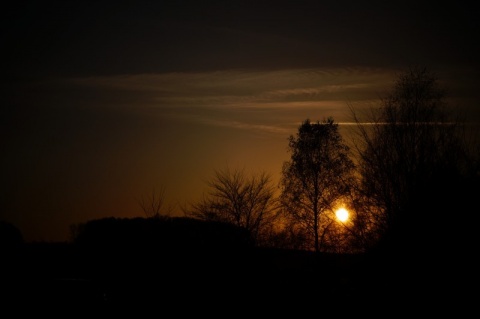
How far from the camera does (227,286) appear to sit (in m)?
18.8

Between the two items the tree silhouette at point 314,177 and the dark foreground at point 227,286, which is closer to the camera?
the dark foreground at point 227,286

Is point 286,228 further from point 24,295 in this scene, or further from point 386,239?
point 24,295

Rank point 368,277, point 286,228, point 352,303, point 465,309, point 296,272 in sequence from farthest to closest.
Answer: point 286,228 → point 296,272 → point 352,303 → point 368,277 → point 465,309

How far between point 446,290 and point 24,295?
10.9m

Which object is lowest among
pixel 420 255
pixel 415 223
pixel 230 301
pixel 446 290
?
pixel 230 301

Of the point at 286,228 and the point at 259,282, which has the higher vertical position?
the point at 286,228

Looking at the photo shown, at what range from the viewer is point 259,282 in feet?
64.3

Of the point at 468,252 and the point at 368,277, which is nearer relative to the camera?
the point at 468,252

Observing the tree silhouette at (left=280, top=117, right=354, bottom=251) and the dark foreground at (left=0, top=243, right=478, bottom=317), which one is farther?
the tree silhouette at (left=280, top=117, right=354, bottom=251)

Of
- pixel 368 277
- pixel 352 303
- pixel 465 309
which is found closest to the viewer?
pixel 465 309

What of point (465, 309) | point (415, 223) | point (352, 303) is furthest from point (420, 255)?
point (352, 303)

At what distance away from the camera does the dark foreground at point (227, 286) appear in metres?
11.7

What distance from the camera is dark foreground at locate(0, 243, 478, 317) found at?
460 inches

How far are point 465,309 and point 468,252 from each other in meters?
1.44
